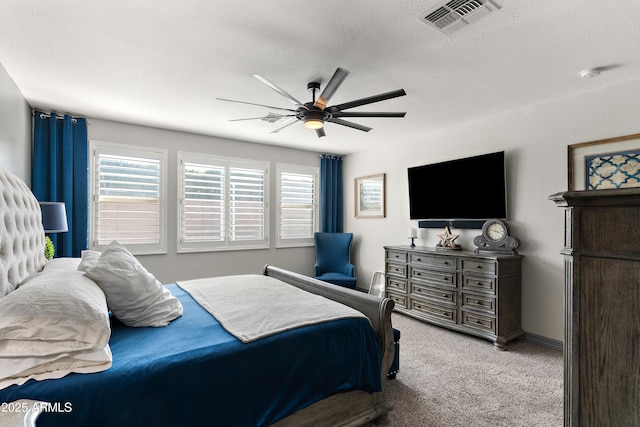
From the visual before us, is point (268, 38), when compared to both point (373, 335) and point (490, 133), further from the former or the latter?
point (490, 133)

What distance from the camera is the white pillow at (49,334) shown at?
1164 mm

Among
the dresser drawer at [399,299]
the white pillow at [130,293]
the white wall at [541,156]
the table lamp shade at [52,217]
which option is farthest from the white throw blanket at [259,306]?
the white wall at [541,156]

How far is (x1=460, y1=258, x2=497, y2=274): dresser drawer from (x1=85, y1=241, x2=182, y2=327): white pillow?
9.85 feet

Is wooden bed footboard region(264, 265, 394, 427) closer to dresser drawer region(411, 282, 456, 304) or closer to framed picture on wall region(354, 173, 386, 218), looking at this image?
dresser drawer region(411, 282, 456, 304)

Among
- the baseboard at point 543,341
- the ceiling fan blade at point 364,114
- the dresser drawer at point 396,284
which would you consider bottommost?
the baseboard at point 543,341

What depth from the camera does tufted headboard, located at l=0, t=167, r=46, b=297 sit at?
1.64m

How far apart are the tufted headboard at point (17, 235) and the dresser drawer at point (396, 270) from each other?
147 inches

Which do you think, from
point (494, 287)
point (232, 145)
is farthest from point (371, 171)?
point (494, 287)

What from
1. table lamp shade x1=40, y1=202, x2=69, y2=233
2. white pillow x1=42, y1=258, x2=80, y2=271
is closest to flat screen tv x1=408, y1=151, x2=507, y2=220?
white pillow x1=42, y1=258, x2=80, y2=271

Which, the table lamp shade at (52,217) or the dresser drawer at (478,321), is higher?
the table lamp shade at (52,217)

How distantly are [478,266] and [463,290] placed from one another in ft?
1.12

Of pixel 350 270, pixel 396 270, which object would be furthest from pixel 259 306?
pixel 350 270

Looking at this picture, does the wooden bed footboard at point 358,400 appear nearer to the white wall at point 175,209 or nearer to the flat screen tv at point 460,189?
the flat screen tv at point 460,189

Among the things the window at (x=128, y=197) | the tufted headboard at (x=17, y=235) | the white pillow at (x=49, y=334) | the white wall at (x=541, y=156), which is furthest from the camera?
the window at (x=128, y=197)
